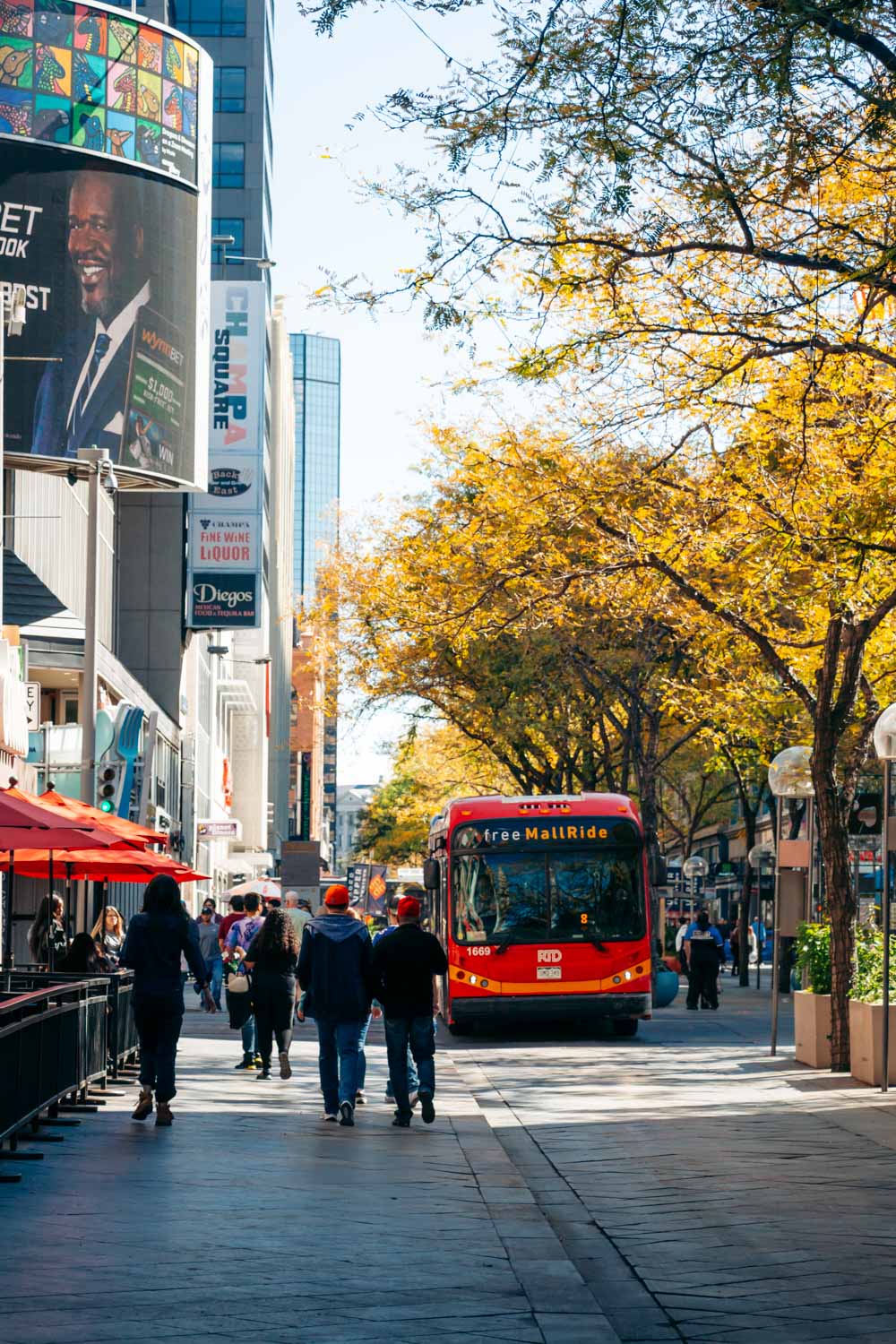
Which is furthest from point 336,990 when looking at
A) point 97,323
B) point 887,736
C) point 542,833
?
point 97,323

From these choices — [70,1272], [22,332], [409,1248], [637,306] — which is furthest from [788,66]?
[22,332]

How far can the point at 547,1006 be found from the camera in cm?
2597

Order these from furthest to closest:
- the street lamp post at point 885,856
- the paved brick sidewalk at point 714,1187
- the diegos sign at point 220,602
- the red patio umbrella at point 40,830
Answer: the diegos sign at point 220,602
the street lamp post at point 885,856
the red patio umbrella at point 40,830
the paved brick sidewalk at point 714,1187

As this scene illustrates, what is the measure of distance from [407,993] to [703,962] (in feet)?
63.4

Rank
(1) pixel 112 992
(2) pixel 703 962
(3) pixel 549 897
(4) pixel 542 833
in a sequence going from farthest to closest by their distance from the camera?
(2) pixel 703 962 < (4) pixel 542 833 < (3) pixel 549 897 < (1) pixel 112 992

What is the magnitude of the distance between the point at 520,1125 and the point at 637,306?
21.8ft

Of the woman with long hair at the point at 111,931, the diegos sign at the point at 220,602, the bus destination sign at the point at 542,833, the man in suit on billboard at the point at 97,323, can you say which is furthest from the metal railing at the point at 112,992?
the diegos sign at the point at 220,602

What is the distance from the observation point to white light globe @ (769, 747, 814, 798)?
23672 millimetres

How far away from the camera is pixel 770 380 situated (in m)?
18.6

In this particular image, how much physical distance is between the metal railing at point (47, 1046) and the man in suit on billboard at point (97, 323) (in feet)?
64.1

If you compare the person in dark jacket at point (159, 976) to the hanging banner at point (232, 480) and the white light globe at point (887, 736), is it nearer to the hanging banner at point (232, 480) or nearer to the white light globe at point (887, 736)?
the white light globe at point (887, 736)

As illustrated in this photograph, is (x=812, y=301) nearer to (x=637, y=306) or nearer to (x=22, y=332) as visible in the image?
(x=637, y=306)

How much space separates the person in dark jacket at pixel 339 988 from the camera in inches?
583

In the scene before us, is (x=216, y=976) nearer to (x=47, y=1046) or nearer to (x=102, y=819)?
(x=102, y=819)
